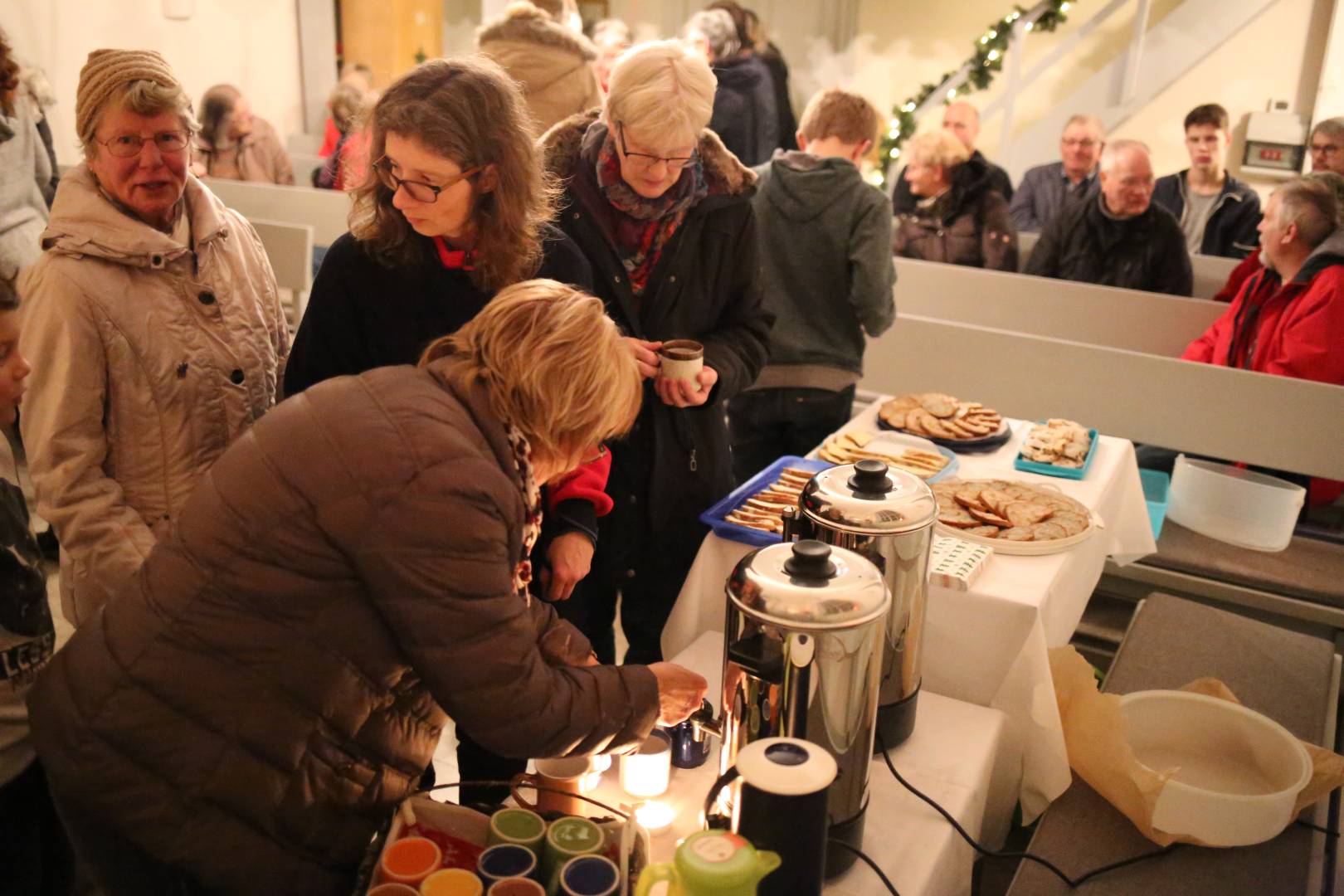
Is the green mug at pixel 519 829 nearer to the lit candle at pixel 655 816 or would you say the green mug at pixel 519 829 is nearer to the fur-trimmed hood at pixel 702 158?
the lit candle at pixel 655 816

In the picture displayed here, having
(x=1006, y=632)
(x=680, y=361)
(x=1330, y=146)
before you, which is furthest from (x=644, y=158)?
(x=1330, y=146)

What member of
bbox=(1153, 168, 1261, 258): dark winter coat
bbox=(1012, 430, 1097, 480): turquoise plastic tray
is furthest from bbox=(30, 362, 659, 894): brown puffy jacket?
bbox=(1153, 168, 1261, 258): dark winter coat

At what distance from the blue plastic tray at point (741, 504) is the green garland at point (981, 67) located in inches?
202

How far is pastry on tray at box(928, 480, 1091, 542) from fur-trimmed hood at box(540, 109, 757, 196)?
0.73m

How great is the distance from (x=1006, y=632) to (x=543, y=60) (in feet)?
6.67

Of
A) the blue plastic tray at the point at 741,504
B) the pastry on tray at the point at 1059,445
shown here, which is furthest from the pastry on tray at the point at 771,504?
the pastry on tray at the point at 1059,445

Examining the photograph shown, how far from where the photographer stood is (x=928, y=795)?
57.1 inches

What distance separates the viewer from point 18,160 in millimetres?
3371

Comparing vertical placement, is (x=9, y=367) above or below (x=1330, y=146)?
below

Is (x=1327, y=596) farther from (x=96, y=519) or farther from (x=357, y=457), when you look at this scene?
(x=96, y=519)

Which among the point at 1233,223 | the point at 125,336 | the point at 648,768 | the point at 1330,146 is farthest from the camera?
the point at 1233,223

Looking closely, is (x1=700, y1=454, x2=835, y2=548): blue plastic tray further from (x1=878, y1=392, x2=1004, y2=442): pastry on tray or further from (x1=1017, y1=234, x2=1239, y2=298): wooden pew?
(x1=1017, y1=234, x2=1239, y2=298): wooden pew

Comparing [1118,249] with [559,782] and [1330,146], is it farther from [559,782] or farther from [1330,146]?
[559,782]

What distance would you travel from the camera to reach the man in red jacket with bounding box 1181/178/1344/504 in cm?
316
